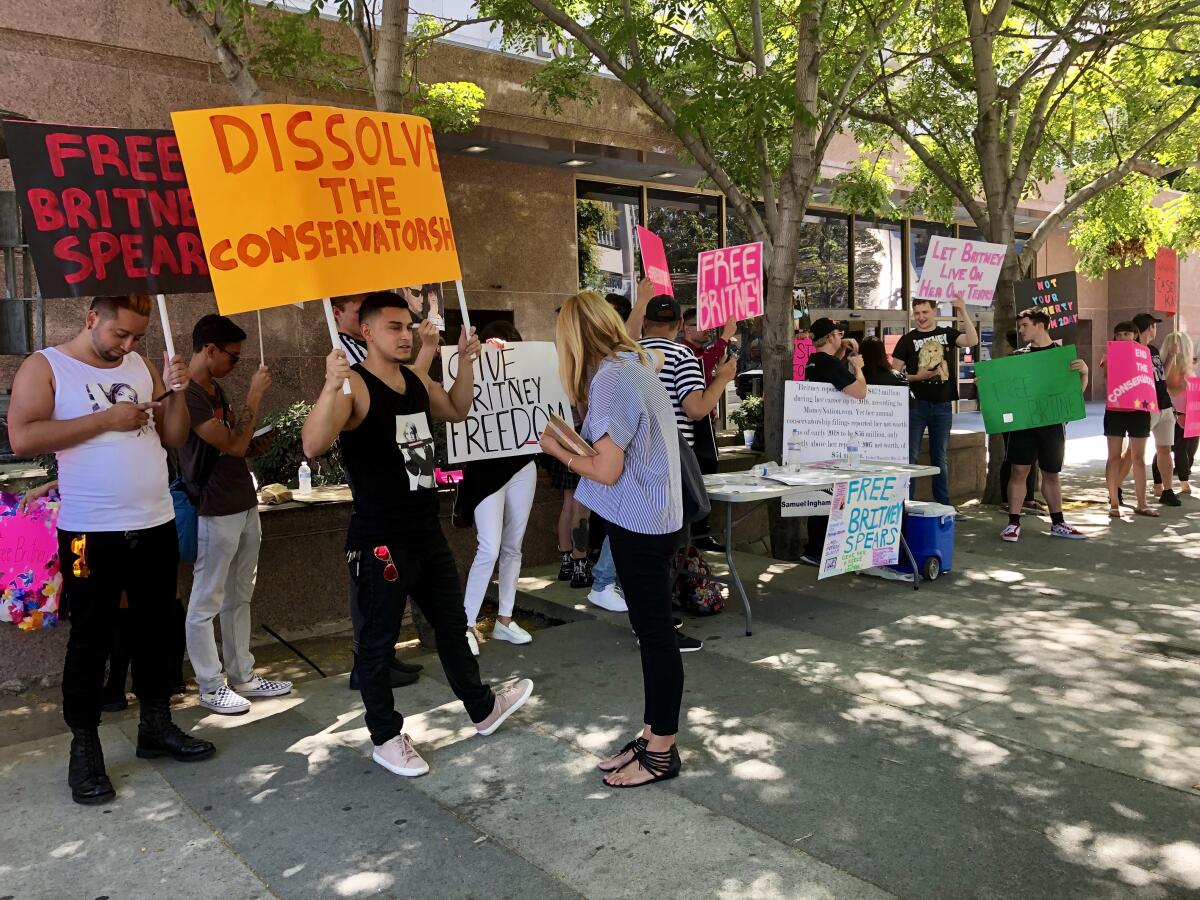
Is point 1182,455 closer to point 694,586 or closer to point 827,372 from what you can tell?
point 827,372

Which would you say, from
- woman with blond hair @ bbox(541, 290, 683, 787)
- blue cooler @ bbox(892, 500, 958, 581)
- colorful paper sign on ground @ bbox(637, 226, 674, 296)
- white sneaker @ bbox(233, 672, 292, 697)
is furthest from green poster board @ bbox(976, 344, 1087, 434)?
white sneaker @ bbox(233, 672, 292, 697)

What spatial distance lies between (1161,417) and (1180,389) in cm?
46

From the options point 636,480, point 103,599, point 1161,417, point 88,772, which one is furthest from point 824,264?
point 88,772

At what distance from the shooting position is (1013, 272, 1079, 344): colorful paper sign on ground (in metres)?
9.85

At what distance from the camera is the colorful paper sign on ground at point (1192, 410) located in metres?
10.6

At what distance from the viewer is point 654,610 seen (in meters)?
3.69

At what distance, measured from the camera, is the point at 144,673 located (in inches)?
160

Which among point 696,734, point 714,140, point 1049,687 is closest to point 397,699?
point 696,734

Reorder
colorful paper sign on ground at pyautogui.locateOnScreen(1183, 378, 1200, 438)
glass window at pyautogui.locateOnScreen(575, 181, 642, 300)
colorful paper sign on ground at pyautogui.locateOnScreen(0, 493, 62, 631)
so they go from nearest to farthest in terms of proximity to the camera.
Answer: colorful paper sign on ground at pyautogui.locateOnScreen(0, 493, 62, 631), colorful paper sign on ground at pyautogui.locateOnScreen(1183, 378, 1200, 438), glass window at pyautogui.locateOnScreen(575, 181, 642, 300)

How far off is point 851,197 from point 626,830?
9.27 metres

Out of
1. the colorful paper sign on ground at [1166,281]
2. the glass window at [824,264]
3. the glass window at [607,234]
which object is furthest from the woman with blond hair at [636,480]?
the colorful paper sign on ground at [1166,281]

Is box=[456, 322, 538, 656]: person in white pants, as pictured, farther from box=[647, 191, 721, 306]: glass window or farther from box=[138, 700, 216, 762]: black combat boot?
box=[647, 191, 721, 306]: glass window

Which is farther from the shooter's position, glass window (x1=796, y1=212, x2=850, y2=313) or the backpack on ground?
glass window (x1=796, y1=212, x2=850, y2=313)

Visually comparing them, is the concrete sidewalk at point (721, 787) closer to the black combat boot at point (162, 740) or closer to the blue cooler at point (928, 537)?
the black combat boot at point (162, 740)
